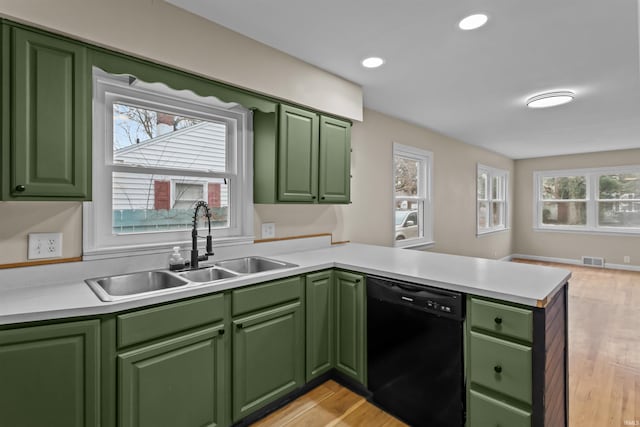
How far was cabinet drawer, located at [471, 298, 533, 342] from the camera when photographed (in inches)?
57.3

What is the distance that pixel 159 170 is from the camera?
2154 millimetres

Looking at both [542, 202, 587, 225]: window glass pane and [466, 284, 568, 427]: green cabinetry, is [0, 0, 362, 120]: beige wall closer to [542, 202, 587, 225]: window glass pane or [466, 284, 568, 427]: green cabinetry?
[466, 284, 568, 427]: green cabinetry

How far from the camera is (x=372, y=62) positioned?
2600 millimetres

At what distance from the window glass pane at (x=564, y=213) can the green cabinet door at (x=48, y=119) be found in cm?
875

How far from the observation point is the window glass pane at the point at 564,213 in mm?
7015

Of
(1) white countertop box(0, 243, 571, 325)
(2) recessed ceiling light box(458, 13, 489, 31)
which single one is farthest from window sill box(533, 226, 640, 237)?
(2) recessed ceiling light box(458, 13, 489, 31)

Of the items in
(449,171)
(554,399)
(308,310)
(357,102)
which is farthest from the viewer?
(449,171)

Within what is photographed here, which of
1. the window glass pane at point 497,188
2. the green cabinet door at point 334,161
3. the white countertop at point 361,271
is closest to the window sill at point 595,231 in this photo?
the window glass pane at point 497,188

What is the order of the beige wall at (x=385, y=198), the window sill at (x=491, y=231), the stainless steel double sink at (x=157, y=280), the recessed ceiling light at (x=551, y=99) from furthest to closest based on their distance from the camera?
the window sill at (x=491, y=231)
the recessed ceiling light at (x=551, y=99)
the beige wall at (x=385, y=198)
the stainless steel double sink at (x=157, y=280)

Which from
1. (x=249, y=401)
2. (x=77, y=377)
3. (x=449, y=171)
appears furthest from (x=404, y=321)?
(x=449, y=171)

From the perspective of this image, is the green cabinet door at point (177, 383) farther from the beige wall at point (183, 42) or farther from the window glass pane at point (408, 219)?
the window glass pane at point (408, 219)

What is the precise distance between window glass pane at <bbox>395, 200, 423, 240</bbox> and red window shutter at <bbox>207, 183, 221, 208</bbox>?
98.8 inches

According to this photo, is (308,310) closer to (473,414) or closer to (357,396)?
(357,396)

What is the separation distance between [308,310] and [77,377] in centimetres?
124
